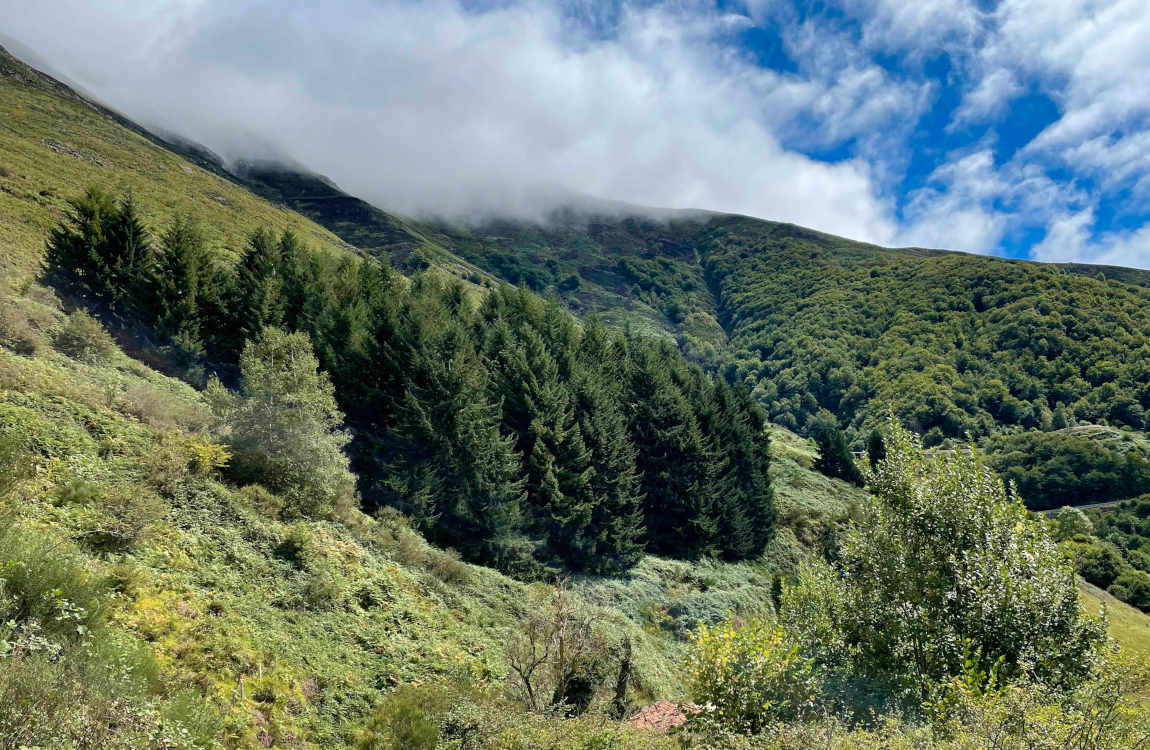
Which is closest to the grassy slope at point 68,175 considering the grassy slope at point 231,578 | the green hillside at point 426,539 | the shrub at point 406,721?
the green hillside at point 426,539

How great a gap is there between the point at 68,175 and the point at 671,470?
5909cm

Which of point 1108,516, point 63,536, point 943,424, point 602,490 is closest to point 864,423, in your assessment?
point 943,424

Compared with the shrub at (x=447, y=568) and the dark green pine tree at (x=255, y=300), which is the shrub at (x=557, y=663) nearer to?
the shrub at (x=447, y=568)

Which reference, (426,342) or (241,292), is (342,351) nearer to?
(426,342)

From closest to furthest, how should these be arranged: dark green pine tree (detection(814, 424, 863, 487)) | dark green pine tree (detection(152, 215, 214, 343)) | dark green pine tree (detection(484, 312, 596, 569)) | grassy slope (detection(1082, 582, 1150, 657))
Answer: dark green pine tree (detection(152, 215, 214, 343))
dark green pine tree (detection(484, 312, 596, 569))
grassy slope (detection(1082, 582, 1150, 657))
dark green pine tree (detection(814, 424, 863, 487))

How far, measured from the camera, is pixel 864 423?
361 feet

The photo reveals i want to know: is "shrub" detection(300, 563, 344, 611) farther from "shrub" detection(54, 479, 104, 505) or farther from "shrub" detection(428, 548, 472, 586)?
"shrub" detection(54, 479, 104, 505)

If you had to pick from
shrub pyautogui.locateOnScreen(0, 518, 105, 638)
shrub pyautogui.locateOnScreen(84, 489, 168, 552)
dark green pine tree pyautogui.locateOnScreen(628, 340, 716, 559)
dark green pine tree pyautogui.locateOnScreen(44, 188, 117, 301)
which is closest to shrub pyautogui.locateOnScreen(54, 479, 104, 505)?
shrub pyautogui.locateOnScreen(84, 489, 168, 552)

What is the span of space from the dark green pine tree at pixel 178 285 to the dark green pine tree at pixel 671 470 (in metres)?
28.7

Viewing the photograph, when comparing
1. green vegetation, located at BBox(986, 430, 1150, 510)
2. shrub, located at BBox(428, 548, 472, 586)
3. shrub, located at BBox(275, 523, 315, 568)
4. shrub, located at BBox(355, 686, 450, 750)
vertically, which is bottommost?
shrub, located at BBox(428, 548, 472, 586)

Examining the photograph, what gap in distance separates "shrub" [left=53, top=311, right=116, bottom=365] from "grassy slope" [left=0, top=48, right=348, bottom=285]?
21.2 ft

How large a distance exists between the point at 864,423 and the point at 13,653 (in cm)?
12554

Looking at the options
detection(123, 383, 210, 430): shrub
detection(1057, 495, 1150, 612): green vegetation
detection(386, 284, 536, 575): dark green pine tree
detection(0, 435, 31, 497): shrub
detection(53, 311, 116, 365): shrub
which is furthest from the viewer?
detection(1057, 495, 1150, 612): green vegetation

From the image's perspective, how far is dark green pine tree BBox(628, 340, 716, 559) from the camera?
36281 millimetres
